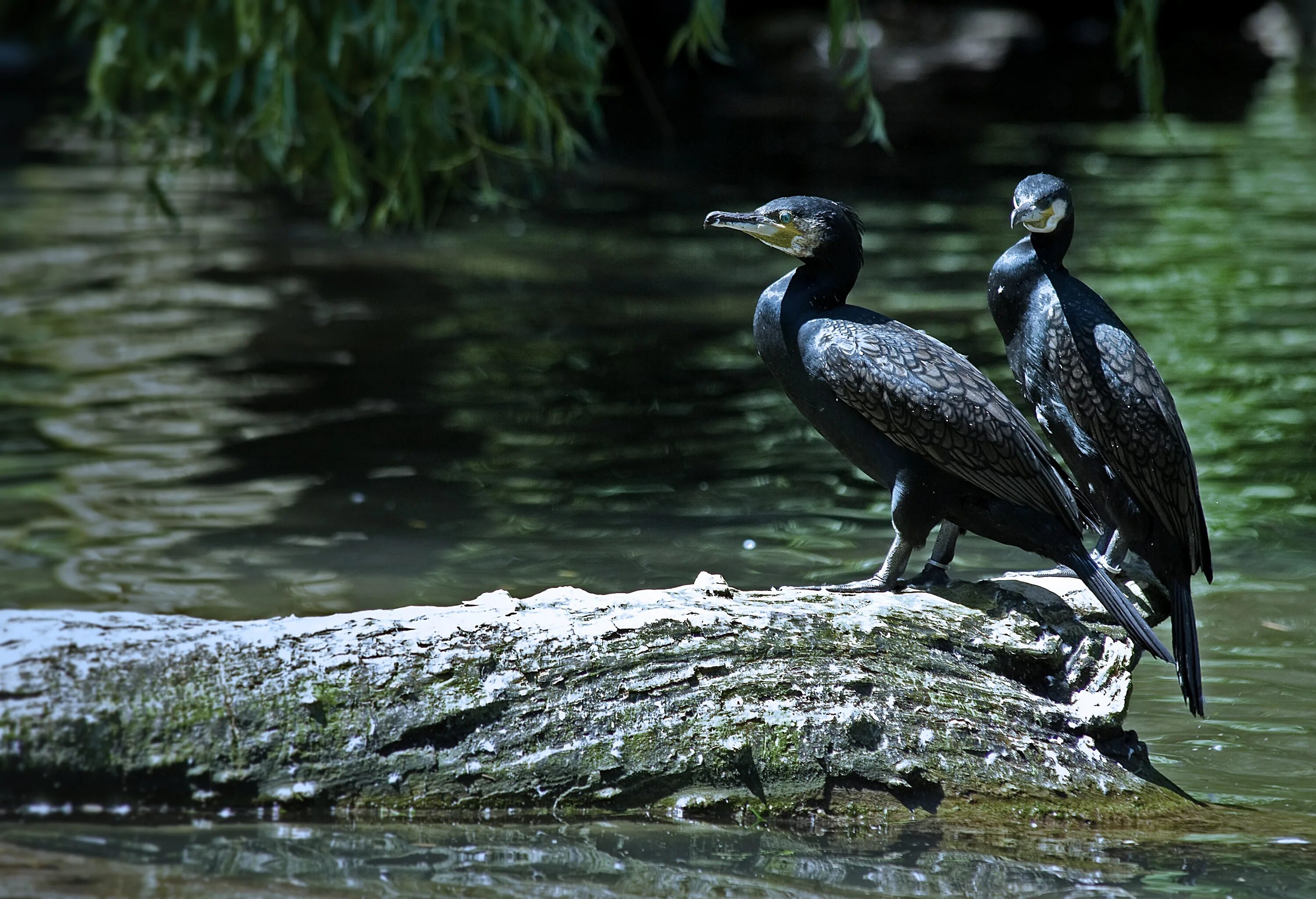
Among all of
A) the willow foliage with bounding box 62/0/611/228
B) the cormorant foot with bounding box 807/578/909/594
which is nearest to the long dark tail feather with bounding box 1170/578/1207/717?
the cormorant foot with bounding box 807/578/909/594

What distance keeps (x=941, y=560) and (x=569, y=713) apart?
1.20m

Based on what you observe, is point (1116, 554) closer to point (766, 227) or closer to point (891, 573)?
point (891, 573)

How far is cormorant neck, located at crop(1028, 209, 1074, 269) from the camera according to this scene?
432 centimetres

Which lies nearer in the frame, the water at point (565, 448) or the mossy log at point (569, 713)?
the mossy log at point (569, 713)

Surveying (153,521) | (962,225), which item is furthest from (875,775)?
(962,225)

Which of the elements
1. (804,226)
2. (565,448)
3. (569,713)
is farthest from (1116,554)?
(565,448)

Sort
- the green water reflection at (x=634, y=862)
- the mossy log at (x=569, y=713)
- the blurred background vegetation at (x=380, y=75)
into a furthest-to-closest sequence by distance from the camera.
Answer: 1. the blurred background vegetation at (x=380, y=75)
2. the mossy log at (x=569, y=713)
3. the green water reflection at (x=634, y=862)

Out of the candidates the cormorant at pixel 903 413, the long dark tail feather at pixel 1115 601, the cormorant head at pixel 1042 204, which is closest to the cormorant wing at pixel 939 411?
the cormorant at pixel 903 413

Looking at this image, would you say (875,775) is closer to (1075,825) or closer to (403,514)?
(1075,825)

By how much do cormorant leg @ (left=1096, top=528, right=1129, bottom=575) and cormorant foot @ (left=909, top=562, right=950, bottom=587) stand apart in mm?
473

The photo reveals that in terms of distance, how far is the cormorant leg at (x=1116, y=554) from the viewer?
14.5 ft

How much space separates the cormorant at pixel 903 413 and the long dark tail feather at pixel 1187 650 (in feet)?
0.82

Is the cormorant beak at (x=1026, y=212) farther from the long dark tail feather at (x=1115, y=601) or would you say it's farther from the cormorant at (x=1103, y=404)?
the long dark tail feather at (x=1115, y=601)

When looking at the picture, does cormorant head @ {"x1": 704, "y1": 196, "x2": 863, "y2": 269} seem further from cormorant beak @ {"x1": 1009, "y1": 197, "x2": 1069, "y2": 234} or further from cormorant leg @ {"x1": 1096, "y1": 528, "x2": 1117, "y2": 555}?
cormorant leg @ {"x1": 1096, "y1": 528, "x2": 1117, "y2": 555}
